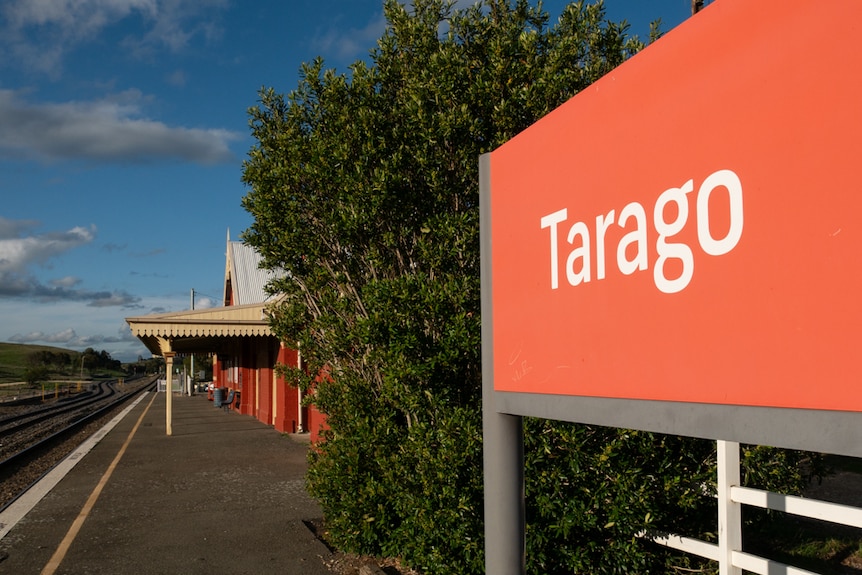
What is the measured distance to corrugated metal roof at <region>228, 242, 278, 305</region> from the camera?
28.4m

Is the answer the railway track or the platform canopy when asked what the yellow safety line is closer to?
the railway track

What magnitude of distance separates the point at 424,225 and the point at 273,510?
17.5 ft

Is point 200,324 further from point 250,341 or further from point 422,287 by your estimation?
point 422,287

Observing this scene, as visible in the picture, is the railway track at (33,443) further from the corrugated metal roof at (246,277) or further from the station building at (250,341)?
the corrugated metal roof at (246,277)

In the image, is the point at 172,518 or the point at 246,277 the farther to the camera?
the point at 246,277

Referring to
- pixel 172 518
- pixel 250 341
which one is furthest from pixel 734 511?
pixel 250 341

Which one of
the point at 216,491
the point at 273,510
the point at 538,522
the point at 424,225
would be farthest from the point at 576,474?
the point at 216,491

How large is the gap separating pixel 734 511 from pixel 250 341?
23499 mm

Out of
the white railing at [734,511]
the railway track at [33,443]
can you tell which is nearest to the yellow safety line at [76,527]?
the railway track at [33,443]

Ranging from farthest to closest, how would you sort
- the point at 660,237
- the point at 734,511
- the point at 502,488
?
the point at 734,511 → the point at 502,488 → the point at 660,237

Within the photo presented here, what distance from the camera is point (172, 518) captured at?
902 centimetres

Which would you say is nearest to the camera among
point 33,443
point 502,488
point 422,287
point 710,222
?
point 710,222

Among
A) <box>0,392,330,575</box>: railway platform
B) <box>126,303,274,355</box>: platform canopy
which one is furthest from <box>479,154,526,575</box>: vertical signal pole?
<box>126,303,274,355</box>: platform canopy

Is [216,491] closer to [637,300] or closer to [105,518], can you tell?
[105,518]
